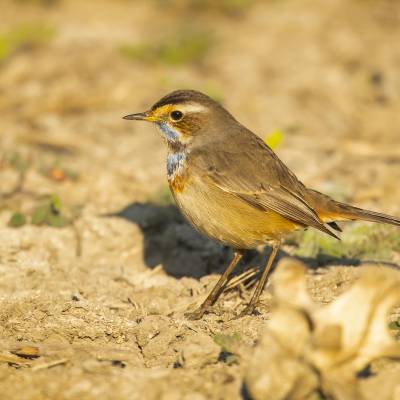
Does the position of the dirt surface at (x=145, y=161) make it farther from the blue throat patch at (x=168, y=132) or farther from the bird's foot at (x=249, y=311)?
the blue throat patch at (x=168, y=132)

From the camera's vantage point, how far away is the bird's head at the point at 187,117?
699 cm

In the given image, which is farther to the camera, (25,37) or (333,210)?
(25,37)

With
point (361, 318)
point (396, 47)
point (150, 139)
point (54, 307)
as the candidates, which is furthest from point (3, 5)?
point (361, 318)

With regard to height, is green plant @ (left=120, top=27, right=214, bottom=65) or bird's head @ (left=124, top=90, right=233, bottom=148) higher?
green plant @ (left=120, top=27, right=214, bottom=65)

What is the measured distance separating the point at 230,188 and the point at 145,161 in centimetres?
351

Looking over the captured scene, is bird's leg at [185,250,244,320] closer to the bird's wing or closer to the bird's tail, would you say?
the bird's wing

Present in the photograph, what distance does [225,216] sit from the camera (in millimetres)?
6398

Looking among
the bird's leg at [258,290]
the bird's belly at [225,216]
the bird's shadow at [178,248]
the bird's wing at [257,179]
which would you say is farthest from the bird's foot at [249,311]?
the bird's shadow at [178,248]

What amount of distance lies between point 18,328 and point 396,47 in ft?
33.5

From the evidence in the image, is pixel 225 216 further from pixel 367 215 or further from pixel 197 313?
pixel 367 215

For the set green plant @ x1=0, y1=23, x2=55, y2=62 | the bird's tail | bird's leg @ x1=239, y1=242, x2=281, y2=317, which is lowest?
bird's leg @ x1=239, y1=242, x2=281, y2=317

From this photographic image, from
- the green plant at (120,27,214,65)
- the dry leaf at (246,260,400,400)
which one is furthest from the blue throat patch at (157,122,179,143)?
the green plant at (120,27,214,65)

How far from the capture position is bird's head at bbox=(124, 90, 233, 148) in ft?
22.9

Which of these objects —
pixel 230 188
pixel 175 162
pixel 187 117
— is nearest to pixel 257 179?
pixel 230 188
